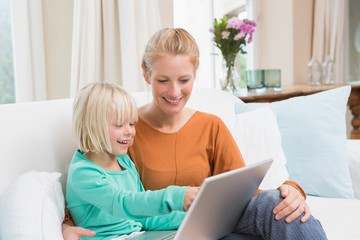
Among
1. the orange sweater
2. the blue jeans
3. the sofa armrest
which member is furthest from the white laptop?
the sofa armrest

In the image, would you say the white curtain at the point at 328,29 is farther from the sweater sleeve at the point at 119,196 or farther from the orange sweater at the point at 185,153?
the sweater sleeve at the point at 119,196

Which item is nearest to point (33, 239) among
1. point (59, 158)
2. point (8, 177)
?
point (8, 177)

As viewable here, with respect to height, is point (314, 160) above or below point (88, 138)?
below

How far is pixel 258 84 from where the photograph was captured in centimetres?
330

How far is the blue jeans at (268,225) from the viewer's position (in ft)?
3.98

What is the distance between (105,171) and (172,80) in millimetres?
327

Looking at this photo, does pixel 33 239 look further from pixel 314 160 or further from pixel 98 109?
pixel 314 160

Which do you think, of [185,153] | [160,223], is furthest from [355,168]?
[160,223]

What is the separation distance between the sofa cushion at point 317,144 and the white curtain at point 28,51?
1.06m

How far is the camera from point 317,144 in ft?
6.65

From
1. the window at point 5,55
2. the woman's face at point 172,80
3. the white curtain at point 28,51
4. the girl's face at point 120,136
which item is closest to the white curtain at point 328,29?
the white curtain at point 28,51

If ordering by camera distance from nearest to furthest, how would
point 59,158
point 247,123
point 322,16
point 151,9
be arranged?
point 59,158, point 247,123, point 151,9, point 322,16

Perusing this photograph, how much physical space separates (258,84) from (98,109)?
210 cm

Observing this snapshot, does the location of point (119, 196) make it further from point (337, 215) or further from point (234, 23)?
point (234, 23)
